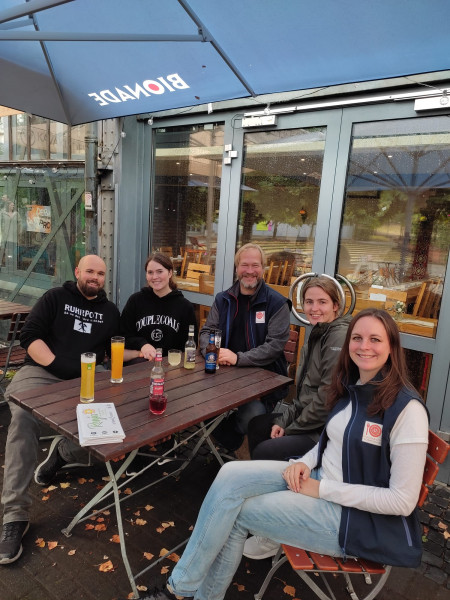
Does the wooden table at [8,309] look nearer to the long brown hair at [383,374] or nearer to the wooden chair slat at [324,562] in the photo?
the long brown hair at [383,374]

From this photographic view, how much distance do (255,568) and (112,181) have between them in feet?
14.1

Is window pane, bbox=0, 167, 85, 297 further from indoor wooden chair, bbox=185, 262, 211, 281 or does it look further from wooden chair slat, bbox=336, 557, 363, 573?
wooden chair slat, bbox=336, 557, 363, 573

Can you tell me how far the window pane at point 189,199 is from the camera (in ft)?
15.1

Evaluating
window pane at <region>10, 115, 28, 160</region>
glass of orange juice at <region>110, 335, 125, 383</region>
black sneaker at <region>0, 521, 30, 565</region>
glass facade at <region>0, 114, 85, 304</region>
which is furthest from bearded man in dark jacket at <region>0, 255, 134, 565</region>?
window pane at <region>10, 115, 28, 160</region>

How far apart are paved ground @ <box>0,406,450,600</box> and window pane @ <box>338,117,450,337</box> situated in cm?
206

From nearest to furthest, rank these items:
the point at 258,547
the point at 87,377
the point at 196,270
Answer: the point at 87,377
the point at 258,547
the point at 196,270

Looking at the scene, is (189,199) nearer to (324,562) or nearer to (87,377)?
(87,377)

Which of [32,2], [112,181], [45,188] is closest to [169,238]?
[112,181]

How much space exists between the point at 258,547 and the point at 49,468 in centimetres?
154

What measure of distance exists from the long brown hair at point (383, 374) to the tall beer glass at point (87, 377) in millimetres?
1179

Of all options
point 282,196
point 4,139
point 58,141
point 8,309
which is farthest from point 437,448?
point 4,139

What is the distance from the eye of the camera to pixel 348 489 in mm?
1688

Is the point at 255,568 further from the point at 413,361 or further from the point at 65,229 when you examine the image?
the point at 65,229

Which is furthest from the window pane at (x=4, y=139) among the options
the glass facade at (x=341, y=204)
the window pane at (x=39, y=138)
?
the glass facade at (x=341, y=204)
